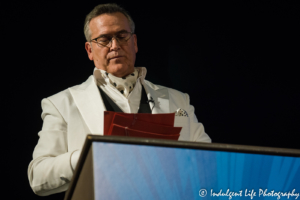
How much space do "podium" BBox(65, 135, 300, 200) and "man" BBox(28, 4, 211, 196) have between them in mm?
759

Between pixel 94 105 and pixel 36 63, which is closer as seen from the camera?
pixel 94 105

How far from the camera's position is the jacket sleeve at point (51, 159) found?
49.0 inches

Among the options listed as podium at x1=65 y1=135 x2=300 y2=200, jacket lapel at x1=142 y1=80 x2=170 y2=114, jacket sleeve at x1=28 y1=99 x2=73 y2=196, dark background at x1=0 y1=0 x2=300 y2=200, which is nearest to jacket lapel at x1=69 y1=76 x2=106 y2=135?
jacket sleeve at x1=28 y1=99 x2=73 y2=196

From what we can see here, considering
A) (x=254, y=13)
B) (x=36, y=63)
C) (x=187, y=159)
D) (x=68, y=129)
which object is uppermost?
(x=254, y=13)

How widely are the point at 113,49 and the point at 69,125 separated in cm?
44

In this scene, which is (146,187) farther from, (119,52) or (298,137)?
(298,137)

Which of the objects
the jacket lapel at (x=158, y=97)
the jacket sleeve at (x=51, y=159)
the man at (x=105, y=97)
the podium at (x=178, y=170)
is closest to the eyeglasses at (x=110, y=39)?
the man at (x=105, y=97)

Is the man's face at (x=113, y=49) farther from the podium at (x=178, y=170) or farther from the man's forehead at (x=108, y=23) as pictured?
the podium at (x=178, y=170)

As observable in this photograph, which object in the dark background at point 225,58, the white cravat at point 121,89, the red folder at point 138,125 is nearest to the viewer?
the red folder at point 138,125

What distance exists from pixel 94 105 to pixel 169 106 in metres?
0.38

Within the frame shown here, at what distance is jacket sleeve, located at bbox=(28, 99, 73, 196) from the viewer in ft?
4.09

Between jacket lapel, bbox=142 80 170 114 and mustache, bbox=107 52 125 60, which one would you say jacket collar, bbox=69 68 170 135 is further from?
mustache, bbox=107 52 125 60

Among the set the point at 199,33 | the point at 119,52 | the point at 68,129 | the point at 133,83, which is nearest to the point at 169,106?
the point at 133,83

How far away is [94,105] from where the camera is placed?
167cm
